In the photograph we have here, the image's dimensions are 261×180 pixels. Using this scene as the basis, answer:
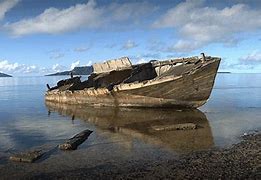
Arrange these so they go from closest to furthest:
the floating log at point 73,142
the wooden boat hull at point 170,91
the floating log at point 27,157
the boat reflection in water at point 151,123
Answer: the floating log at point 27,157, the floating log at point 73,142, the boat reflection in water at point 151,123, the wooden boat hull at point 170,91

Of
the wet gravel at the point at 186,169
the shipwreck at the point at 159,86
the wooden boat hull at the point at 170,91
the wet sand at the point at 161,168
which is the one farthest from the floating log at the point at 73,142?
the shipwreck at the point at 159,86

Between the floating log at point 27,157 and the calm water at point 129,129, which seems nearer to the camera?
the floating log at point 27,157

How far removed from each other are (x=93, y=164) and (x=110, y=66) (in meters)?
19.0

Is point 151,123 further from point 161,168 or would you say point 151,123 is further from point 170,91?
point 161,168

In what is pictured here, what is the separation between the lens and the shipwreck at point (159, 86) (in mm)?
21547

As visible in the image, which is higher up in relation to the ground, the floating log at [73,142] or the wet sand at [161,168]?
the floating log at [73,142]

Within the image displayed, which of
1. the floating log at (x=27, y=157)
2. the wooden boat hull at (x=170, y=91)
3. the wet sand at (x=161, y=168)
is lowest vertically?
the wet sand at (x=161, y=168)

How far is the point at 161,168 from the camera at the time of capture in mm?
9922

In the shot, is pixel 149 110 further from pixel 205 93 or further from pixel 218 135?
pixel 218 135

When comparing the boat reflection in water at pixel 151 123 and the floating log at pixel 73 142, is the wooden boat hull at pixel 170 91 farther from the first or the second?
the floating log at pixel 73 142

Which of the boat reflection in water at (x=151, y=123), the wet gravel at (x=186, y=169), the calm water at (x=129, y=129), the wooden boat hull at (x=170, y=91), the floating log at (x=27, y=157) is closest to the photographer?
the wet gravel at (x=186, y=169)

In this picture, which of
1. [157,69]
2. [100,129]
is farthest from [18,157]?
[157,69]

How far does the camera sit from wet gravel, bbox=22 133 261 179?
9.09 meters

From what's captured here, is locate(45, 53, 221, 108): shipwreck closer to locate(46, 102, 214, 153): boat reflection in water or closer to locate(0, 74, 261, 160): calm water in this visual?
locate(46, 102, 214, 153): boat reflection in water
